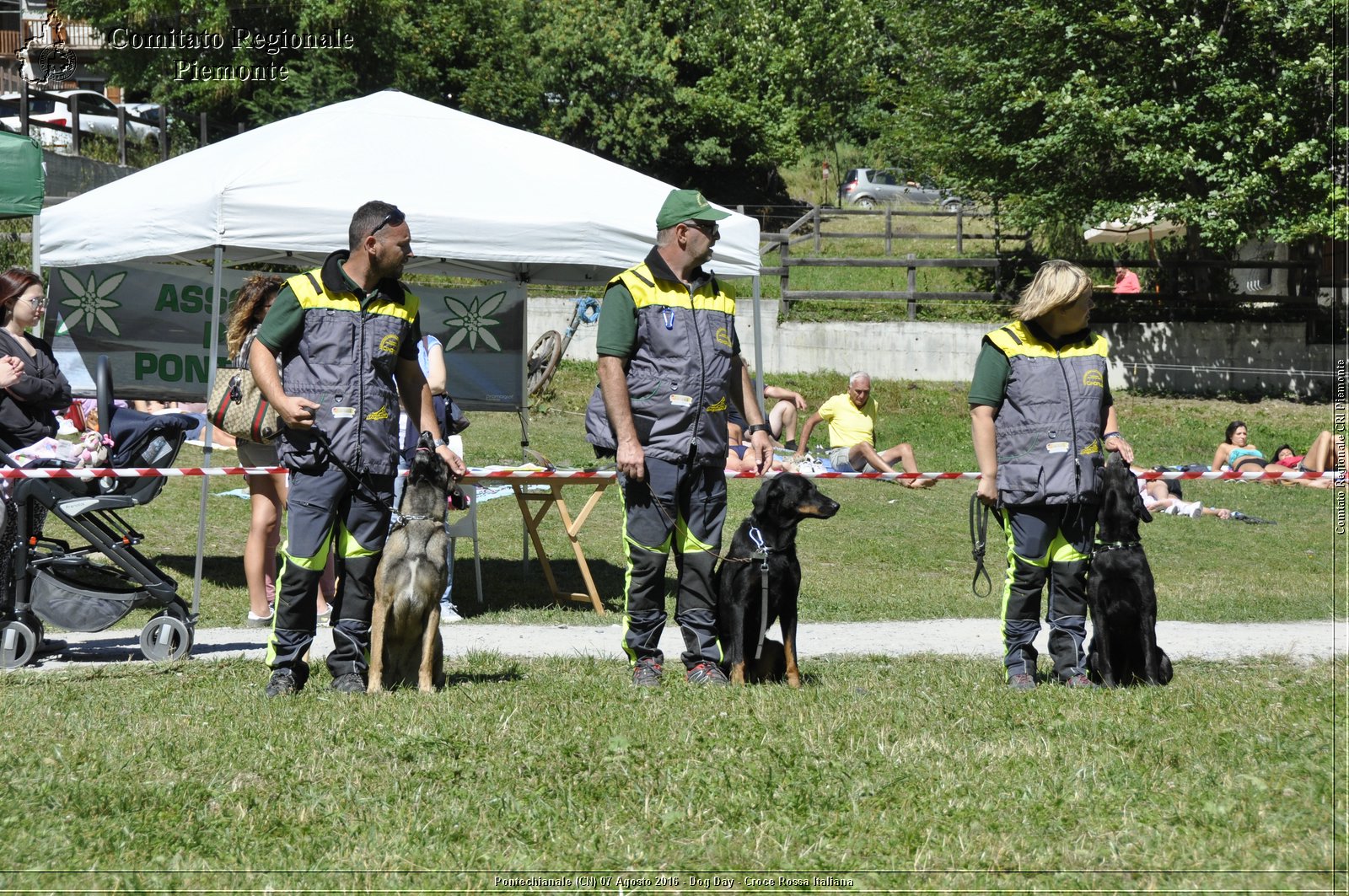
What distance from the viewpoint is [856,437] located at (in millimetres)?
15664

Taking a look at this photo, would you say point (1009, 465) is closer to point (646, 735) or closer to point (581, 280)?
point (646, 735)

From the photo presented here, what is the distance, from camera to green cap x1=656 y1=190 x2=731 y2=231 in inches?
225

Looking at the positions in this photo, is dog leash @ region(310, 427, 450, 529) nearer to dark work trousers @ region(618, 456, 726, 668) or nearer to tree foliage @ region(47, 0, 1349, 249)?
dark work trousers @ region(618, 456, 726, 668)

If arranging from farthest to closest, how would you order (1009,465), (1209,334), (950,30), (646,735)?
(950,30) → (1209,334) → (1009,465) → (646,735)

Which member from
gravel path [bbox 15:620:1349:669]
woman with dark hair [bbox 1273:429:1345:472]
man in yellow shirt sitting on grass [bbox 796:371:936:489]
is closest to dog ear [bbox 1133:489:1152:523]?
gravel path [bbox 15:620:1349:669]

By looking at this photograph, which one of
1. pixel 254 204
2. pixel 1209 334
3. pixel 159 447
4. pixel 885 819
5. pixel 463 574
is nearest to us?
pixel 885 819

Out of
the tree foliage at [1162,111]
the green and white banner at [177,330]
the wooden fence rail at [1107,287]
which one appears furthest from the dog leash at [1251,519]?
the wooden fence rail at [1107,287]

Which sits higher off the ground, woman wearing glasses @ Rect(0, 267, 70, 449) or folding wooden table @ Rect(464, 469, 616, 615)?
woman wearing glasses @ Rect(0, 267, 70, 449)

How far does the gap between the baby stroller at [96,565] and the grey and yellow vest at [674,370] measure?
9.64ft

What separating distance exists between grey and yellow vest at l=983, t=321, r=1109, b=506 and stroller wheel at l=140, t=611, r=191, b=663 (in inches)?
176

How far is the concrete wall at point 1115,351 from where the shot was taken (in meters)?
22.2

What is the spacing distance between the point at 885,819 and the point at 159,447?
5059mm

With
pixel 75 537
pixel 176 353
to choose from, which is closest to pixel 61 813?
pixel 176 353

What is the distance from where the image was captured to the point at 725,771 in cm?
412
